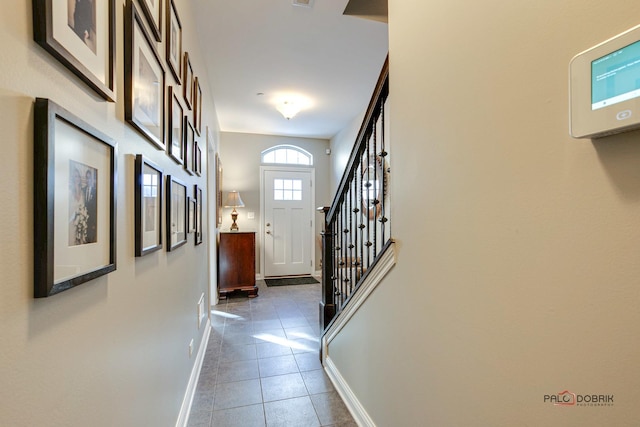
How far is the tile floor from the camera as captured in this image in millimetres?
1766

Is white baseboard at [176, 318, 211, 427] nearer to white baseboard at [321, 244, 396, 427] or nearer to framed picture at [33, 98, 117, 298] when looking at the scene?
white baseboard at [321, 244, 396, 427]

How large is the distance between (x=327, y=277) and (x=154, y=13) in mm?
1978

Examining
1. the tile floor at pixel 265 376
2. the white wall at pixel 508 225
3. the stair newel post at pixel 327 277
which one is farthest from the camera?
the stair newel post at pixel 327 277

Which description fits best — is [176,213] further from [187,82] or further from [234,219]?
[234,219]

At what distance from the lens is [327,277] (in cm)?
245

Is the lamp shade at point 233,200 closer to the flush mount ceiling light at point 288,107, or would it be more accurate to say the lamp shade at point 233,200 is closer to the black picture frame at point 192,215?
the flush mount ceiling light at point 288,107

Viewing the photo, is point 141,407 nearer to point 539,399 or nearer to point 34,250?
point 34,250

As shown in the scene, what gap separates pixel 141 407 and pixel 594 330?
4.26ft

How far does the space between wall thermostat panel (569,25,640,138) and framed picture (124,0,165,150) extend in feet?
3.64

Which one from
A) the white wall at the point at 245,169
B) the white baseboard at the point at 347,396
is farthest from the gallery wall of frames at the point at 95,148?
the white wall at the point at 245,169

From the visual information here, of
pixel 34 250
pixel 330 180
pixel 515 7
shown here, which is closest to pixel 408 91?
pixel 515 7

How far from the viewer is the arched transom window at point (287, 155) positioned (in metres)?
5.45

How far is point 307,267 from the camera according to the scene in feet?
18.4

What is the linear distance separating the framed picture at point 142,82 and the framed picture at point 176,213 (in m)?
0.25
